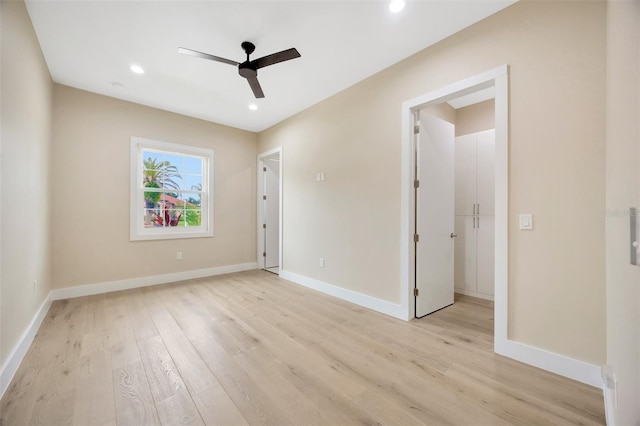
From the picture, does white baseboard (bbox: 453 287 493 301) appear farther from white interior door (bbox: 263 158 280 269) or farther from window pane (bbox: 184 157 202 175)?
window pane (bbox: 184 157 202 175)

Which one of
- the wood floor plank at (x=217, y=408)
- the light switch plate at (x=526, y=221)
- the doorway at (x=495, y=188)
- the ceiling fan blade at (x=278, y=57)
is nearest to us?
the wood floor plank at (x=217, y=408)

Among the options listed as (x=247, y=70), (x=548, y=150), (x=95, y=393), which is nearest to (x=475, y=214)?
(x=548, y=150)

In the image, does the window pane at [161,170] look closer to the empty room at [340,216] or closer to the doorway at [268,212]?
the empty room at [340,216]

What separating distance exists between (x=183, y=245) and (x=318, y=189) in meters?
2.57

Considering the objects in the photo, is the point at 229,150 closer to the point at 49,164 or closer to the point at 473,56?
the point at 49,164

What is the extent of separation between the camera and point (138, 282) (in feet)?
12.7

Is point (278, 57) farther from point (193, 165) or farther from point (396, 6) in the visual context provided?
point (193, 165)

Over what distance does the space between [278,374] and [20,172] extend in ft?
8.39

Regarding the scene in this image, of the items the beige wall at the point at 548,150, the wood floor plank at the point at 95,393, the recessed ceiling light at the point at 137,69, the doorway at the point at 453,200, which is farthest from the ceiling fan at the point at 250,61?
the wood floor plank at the point at 95,393

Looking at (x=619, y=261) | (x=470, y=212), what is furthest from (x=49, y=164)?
(x=470, y=212)

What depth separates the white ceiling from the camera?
2047mm

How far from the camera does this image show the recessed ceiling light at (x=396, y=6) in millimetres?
1944

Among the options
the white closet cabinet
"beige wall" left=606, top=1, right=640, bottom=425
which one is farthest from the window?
"beige wall" left=606, top=1, right=640, bottom=425

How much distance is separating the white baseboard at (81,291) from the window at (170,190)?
660 mm
